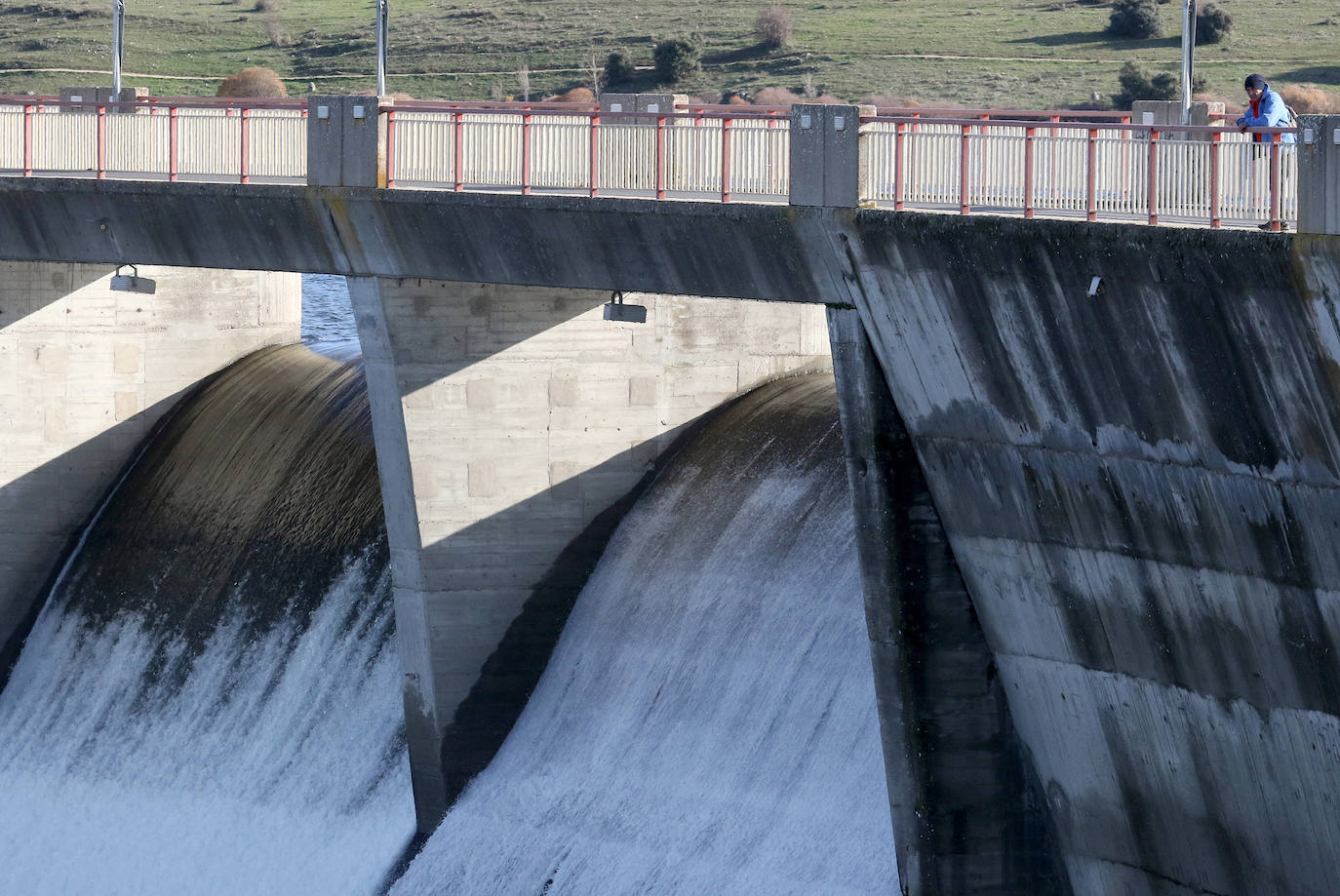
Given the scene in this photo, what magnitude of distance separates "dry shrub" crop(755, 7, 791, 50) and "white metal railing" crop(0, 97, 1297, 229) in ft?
214

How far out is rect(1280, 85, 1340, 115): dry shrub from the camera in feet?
204

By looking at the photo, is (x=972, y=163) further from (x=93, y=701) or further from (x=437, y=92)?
(x=437, y=92)

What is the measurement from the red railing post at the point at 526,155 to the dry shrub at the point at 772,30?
2784 inches

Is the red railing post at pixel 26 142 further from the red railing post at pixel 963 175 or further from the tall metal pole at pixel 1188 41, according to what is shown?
the tall metal pole at pixel 1188 41

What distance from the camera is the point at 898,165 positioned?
18.1 meters

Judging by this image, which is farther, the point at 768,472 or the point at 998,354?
the point at 768,472

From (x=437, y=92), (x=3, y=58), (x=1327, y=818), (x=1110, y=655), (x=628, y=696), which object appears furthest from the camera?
(x=3, y=58)

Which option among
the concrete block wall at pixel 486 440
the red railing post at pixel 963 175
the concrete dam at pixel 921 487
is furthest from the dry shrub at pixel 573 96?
the red railing post at pixel 963 175

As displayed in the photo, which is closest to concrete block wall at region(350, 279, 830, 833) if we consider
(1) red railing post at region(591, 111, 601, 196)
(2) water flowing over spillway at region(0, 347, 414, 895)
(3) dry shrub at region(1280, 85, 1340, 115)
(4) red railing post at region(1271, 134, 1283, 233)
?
(2) water flowing over spillway at region(0, 347, 414, 895)

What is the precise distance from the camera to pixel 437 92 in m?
89.1

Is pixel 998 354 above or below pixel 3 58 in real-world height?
below

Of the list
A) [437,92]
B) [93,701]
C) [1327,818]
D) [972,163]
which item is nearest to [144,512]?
[93,701]

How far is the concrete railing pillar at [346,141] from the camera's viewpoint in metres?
22.8

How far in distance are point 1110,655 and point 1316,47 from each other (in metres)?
67.2
